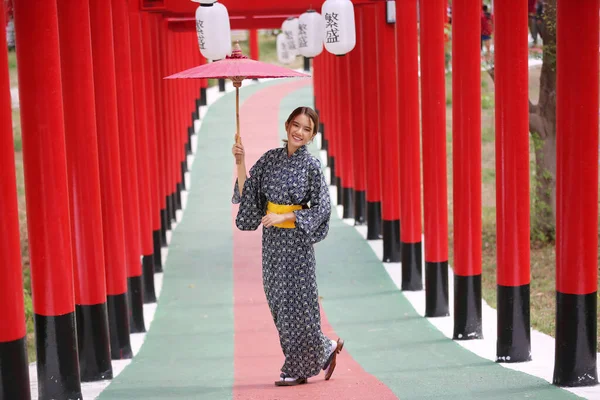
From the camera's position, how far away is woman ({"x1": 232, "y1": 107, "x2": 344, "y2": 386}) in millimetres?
5832

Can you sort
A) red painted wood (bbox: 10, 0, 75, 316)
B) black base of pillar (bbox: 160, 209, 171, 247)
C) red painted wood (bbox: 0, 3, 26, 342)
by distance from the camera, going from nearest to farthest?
red painted wood (bbox: 0, 3, 26, 342)
red painted wood (bbox: 10, 0, 75, 316)
black base of pillar (bbox: 160, 209, 171, 247)

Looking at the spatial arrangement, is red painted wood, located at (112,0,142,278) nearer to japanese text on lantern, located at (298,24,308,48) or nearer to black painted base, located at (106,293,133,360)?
black painted base, located at (106,293,133,360)


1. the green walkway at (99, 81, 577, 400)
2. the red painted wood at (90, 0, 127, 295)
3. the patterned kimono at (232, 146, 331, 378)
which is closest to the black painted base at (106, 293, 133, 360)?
the green walkway at (99, 81, 577, 400)

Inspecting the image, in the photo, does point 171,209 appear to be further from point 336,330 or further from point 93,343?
point 93,343

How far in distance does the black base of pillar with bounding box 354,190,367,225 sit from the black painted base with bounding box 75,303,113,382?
7.62m

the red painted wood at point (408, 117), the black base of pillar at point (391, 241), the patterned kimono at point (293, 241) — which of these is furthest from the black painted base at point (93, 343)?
the black base of pillar at point (391, 241)

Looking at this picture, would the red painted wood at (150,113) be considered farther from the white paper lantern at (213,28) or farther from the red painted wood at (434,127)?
the red painted wood at (434,127)

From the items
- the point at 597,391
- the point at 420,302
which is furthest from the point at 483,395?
the point at 420,302

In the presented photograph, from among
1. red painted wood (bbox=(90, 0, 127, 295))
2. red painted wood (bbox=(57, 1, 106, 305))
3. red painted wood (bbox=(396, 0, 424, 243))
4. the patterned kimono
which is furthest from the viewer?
red painted wood (bbox=(396, 0, 424, 243))

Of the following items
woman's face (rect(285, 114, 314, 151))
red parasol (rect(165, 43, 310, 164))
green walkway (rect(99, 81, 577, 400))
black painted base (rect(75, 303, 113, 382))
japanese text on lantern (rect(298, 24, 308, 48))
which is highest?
japanese text on lantern (rect(298, 24, 308, 48))

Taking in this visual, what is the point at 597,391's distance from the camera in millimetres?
5758

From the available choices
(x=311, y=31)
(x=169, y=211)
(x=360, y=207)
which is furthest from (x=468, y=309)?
(x=169, y=211)

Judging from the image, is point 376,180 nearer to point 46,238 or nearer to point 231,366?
point 231,366

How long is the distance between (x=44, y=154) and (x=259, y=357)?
9.43 feet
